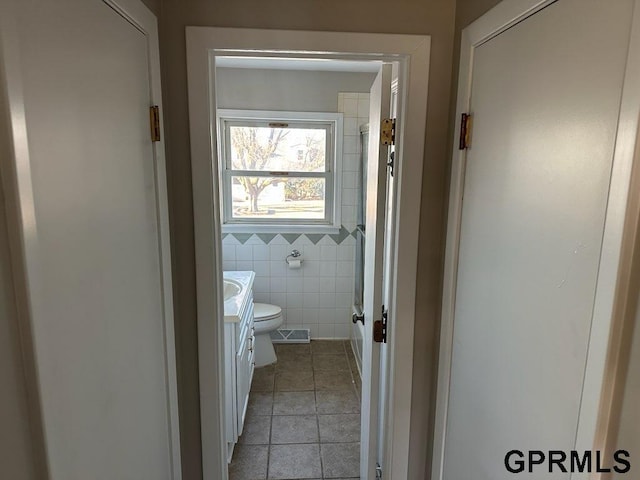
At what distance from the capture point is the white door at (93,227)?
627mm

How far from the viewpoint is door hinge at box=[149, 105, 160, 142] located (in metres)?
1.11

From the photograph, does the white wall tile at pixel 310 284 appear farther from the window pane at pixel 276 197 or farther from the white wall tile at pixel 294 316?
the window pane at pixel 276 197

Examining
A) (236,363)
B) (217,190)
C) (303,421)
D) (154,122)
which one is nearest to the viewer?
(154,122)

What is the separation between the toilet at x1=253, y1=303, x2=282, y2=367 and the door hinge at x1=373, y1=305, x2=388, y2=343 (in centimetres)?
167

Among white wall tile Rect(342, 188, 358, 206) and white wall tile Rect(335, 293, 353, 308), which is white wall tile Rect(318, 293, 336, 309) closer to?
white wall tile Rect(335, 293, 353, 308)

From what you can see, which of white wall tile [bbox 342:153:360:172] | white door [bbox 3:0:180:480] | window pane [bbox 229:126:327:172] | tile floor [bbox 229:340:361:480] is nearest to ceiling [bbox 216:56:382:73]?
window pane [bbox 229:126:327:172]

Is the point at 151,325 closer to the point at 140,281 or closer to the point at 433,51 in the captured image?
the point at 140,281

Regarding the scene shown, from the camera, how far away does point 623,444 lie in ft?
2.10

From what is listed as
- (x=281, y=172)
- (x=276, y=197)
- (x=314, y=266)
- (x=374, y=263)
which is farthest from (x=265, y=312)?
(x=374, y=263)

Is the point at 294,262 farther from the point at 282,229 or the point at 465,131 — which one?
the point at 465,131

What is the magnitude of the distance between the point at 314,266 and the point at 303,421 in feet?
4.60

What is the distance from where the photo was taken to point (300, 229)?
11.5 feet

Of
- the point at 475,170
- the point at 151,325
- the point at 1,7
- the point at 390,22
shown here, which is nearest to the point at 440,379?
the point at 475,170

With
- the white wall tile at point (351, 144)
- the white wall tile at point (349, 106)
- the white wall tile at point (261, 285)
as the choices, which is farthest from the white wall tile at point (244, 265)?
the white wall tile at point (349, 106)
